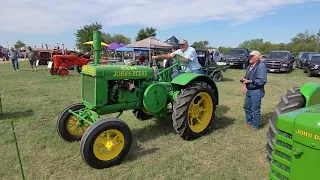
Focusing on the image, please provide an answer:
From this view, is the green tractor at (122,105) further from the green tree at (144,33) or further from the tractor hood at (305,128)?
the green tree at (144,33)

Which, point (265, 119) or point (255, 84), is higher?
point (255, 84)

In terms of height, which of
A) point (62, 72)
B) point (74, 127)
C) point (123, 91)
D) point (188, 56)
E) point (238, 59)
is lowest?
point (74, 127)

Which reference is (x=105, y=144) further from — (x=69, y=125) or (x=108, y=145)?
(x=69, y=125)

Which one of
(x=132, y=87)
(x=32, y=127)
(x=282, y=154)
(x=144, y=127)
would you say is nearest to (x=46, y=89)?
(x=32, y=127)

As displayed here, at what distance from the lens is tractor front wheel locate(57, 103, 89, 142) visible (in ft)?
14.7

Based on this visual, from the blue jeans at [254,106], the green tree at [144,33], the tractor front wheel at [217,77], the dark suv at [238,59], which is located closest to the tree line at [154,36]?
the green tree at [144,33]

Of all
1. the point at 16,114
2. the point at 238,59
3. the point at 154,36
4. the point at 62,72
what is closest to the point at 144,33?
the point at 154,36

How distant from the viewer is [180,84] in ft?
15.4

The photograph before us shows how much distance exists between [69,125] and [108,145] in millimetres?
1218

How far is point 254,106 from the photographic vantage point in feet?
17.1

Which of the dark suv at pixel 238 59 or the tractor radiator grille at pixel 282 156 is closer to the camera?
the tractor radiator grille at pixel 282 156

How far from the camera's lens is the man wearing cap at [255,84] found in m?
5.04

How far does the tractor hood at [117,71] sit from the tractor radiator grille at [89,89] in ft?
0.32

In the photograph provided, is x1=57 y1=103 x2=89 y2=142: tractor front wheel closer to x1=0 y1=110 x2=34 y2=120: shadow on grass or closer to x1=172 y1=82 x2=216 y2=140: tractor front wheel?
x1=172 y1=82 x2=216 y2=140: tractor front wheel
